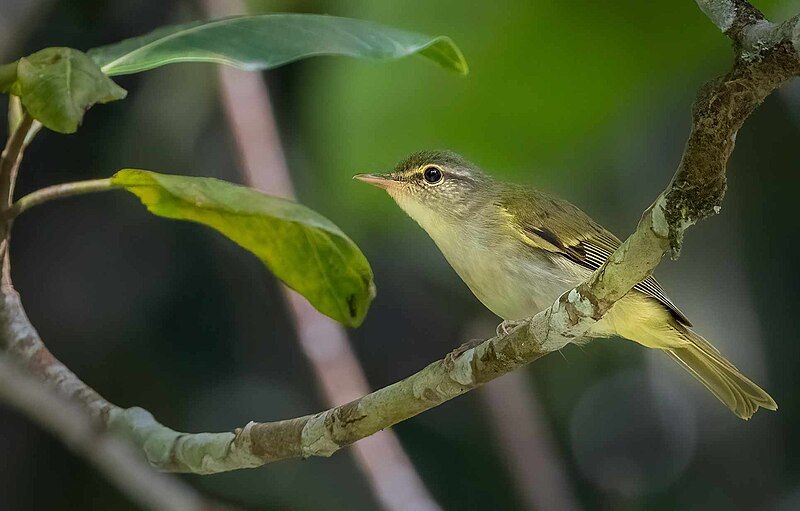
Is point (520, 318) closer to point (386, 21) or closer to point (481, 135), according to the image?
point (481, 135)

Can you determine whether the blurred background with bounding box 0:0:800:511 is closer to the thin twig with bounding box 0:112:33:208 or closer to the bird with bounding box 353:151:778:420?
the bird with bounding box 353:151:778:420

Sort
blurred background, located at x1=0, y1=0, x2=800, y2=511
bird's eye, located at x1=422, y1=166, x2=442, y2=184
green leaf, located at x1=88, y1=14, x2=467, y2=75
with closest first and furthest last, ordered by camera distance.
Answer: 1. green leaf, located at x1=88, y1=14, x2=467, y2=75
2. blurred background, located at x1=0, y1=0, x2=800, y2=511
3. bird's eye, located at x1=422, y1=166, x2=442, y2=184

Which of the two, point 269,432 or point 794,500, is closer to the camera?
point 269,432

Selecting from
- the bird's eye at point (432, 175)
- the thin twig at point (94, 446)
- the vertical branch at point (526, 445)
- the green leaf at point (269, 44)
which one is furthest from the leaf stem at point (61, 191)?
the vertical branch at point (526, 445)

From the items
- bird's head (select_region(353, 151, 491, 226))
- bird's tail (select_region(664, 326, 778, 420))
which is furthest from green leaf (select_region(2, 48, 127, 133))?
bird's tail (select_region(664, 326, 778, 420))

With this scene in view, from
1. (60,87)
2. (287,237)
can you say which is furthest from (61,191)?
(287,237)

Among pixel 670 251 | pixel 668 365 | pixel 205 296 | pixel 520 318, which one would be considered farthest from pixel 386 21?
pixel 668 365

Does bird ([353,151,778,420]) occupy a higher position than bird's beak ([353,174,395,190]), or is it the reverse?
bird's beak ([353,174,395,190])

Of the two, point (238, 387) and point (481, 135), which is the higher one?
point (481, 135)
